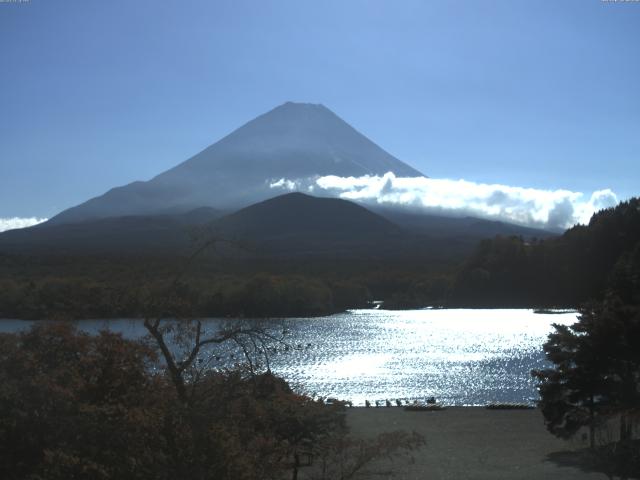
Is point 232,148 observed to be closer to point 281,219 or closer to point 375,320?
point 281,219

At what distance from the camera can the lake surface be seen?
25312 mm

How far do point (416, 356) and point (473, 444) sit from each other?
19.5m

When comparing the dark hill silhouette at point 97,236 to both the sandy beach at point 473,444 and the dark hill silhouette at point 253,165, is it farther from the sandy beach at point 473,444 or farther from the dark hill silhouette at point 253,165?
the sandy beach at point 473,444

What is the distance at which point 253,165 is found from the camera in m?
156

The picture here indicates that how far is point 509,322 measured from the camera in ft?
167

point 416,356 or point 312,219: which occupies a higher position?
point 312,219

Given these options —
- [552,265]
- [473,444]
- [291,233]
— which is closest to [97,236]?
[291,233]

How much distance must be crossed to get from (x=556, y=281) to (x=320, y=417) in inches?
2009

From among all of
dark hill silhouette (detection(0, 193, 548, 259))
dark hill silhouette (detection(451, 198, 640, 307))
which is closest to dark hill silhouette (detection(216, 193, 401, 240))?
dark hill silhouette (detection(0, 193, 548, 259))

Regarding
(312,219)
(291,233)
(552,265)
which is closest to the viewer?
(552,265)

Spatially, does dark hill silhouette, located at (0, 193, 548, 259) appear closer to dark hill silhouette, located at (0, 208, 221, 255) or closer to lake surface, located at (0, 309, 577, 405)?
dark hill silhouette, located at (0, 208, 221, 255)

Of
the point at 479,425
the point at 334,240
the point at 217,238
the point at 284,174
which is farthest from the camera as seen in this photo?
the point at 284,174

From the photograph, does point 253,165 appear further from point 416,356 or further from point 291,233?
point 416,356

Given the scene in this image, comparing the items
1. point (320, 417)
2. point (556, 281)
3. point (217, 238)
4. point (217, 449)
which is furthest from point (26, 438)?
point (556, 281)
